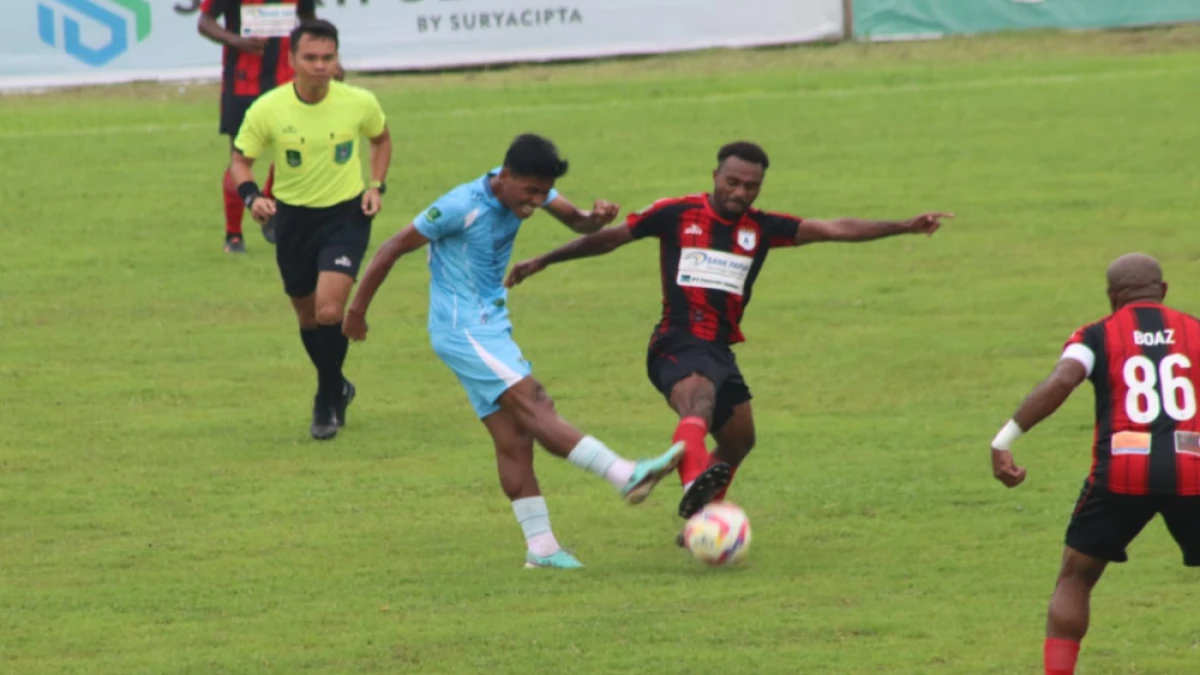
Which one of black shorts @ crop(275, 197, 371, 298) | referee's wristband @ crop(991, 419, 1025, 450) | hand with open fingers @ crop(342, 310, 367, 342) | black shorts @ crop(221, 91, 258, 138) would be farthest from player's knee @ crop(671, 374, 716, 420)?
black shorts @ crop(221, 91, 258, 138)

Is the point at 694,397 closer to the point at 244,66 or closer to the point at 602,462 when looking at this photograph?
the point at 602,462

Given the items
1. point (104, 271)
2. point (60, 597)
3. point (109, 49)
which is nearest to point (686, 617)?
point (60, 597)

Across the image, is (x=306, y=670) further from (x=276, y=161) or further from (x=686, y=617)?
(x=276, y=161)

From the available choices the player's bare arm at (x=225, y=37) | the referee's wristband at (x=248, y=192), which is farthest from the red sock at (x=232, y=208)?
the referee's wristband at (x=248, y=192)

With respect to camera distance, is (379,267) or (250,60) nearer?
(379,267)

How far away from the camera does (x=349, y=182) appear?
12695mm

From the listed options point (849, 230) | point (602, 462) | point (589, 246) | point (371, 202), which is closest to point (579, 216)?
point (589, 246)

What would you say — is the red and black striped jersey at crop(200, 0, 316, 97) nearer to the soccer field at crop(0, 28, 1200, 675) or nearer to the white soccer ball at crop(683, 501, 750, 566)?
the soccer field at crop(0, 28, 1200, 675)

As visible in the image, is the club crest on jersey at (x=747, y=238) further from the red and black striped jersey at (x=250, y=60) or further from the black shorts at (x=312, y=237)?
the red and black striped jersey at (x=250, y=60)

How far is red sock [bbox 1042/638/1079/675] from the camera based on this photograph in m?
7.71

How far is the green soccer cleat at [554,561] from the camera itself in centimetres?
972

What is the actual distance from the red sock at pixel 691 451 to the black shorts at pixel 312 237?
142 inches

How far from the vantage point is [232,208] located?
1778cm

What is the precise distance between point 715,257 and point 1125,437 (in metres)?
2.87
